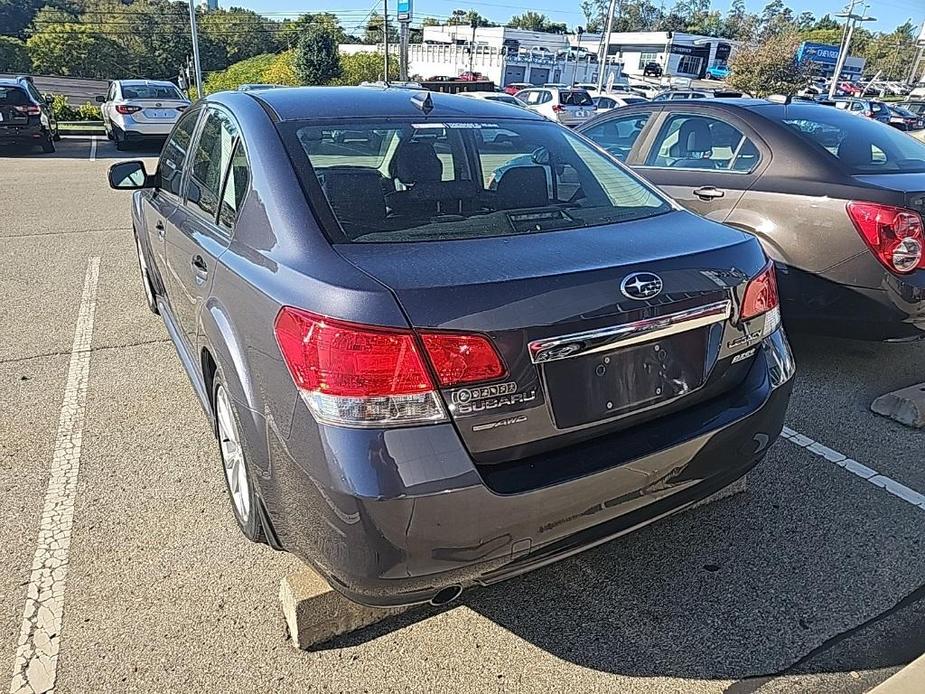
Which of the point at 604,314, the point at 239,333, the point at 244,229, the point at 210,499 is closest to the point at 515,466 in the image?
the point at 604,314

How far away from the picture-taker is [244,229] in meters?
2.20

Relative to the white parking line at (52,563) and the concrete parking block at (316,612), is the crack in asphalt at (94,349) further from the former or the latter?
the concrete parking block at (316,612)

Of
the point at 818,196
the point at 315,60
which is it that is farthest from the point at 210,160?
the point at 315,60

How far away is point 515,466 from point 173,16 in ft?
304

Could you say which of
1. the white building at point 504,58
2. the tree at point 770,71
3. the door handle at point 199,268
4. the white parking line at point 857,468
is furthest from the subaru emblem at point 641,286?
the white building at point 504,58

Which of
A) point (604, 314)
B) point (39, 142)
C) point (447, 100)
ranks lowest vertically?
point (39, 142)

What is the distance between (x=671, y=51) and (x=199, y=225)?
8754 cm

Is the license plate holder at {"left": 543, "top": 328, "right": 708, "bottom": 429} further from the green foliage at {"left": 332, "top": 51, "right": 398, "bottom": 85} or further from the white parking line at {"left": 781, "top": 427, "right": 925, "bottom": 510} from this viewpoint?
the green foliage at {"left": 332, "top": 51, "right": 398, "bottom": 85}

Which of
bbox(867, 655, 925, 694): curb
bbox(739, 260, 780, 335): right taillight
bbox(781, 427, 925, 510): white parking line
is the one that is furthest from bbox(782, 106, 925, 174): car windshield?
bbox(867, 655, 925, 694): curb

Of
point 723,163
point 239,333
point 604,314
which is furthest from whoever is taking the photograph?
point 723,163

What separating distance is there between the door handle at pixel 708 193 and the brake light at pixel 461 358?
332cm

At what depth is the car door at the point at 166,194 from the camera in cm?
326

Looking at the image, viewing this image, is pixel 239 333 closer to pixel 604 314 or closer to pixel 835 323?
pixel 604 314

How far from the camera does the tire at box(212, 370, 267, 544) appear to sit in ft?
7.30
